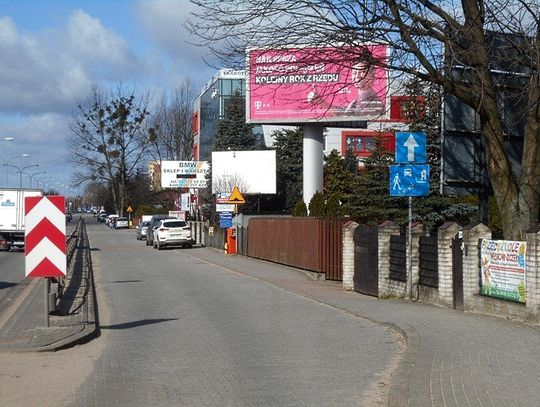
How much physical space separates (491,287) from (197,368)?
21.1 ft

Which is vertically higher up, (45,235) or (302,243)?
(45,235)

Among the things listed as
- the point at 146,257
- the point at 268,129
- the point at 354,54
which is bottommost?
A: the point at 146,257

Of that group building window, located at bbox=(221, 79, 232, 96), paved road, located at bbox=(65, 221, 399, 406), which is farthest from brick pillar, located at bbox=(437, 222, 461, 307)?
building window, located at bbox=(221, 79, 232, 96)

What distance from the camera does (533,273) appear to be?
12250 mm

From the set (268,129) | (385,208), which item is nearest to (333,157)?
(268,129)

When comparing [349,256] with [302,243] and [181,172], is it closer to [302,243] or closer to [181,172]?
[302,243]

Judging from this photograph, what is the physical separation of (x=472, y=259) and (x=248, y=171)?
4169 cm

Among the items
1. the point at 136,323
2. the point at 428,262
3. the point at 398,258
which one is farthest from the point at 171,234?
the point at 136,323

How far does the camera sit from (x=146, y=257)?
37.4 meters

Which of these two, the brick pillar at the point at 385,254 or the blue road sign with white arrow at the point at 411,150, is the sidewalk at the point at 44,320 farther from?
the blue road sign with white arrow at the point at 411,150

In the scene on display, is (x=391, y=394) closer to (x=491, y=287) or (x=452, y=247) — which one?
(x=491, y=287)

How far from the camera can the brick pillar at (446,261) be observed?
1523 centimetres

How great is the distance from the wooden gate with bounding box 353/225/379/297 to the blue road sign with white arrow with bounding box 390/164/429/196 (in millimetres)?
2732

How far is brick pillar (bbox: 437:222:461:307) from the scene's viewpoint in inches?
600
